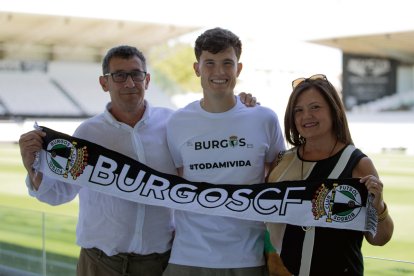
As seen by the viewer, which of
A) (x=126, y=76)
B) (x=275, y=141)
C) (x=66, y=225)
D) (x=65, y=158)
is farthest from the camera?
(x=66, y=225)

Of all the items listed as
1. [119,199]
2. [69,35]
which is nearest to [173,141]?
[119,199]

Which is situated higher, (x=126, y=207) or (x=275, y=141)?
(x=275, y=141)

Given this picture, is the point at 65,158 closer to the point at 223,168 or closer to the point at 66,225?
the point at 223,168

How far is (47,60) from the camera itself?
43344mm

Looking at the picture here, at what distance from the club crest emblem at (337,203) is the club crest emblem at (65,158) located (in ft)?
4.30

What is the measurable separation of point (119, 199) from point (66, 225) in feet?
6.16

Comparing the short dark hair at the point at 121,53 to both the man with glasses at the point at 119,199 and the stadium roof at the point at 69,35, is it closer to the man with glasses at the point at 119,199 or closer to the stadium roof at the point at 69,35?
the man with glasses at the point at 119,199

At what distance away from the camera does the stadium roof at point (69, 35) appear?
3888 cm

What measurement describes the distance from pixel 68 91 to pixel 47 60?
3.42 metres

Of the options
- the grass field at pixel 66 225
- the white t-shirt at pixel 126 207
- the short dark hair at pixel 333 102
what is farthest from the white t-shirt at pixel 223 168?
the grass field at pixel 66 225

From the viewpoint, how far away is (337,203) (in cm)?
316

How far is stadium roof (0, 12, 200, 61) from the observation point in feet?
128

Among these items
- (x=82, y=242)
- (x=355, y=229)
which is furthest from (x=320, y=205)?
(x=82, y=242)

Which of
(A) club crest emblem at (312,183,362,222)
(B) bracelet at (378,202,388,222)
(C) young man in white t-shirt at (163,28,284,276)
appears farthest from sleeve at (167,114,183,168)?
(B) bracelet at (378,202,388,222)
